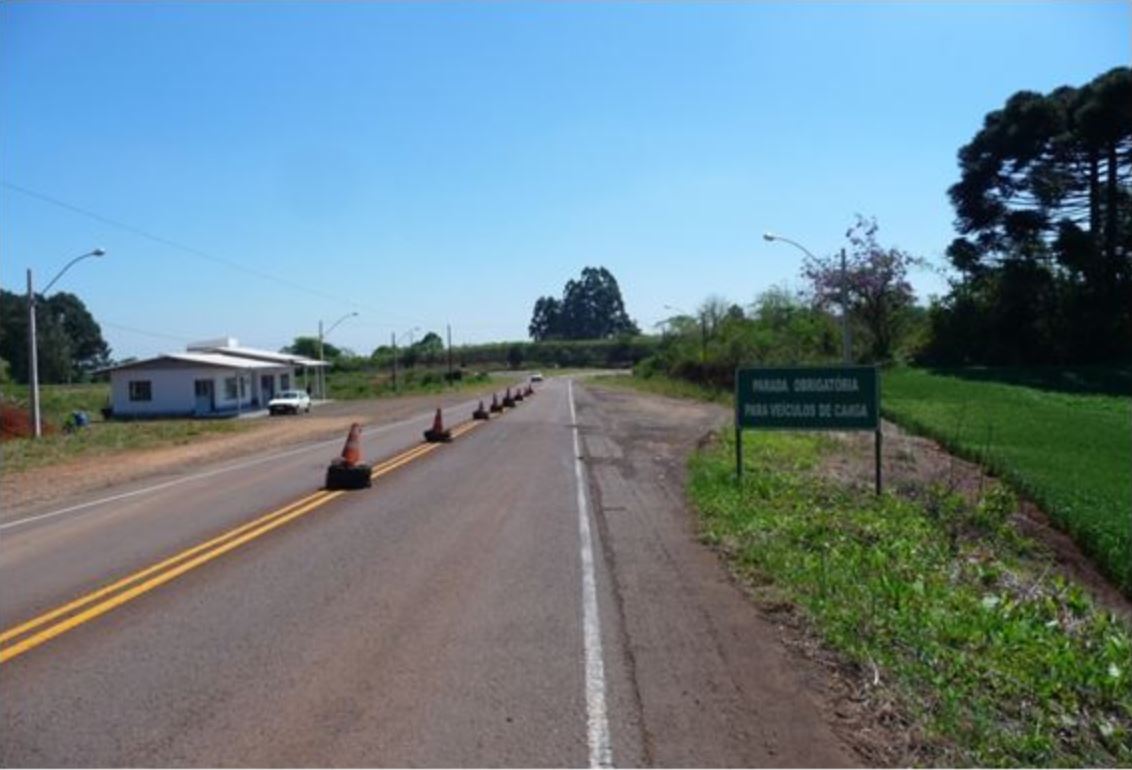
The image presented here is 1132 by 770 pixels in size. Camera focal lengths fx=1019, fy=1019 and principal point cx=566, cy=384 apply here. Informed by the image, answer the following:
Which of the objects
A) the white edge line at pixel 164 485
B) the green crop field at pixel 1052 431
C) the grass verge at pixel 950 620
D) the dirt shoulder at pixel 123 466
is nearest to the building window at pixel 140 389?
the dirt shoulder at pixel 123 466

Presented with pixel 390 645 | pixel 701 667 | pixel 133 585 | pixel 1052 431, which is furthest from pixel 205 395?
pixel 701 667

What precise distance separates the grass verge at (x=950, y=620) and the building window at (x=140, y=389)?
5285cm

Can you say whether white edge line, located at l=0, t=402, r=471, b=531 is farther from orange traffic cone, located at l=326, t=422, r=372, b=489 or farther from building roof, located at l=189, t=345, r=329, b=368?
building roof, located at l=189, t=345, r=329, b=368

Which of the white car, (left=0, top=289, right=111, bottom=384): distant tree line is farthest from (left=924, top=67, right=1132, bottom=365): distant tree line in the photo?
(left=0, top=289, right=111, bottom=384): distant tree line

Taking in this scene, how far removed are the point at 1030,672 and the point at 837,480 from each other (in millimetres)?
11343

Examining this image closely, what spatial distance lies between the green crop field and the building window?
136 feet

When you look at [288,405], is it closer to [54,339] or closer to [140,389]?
[140,389]

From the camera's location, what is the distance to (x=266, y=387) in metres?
72.1

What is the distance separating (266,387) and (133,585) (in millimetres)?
66055

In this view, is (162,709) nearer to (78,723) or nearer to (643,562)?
(78,723)

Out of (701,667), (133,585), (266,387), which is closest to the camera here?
(701,667)

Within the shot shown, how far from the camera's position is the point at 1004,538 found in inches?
534

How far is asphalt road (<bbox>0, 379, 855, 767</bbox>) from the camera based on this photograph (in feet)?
16.2

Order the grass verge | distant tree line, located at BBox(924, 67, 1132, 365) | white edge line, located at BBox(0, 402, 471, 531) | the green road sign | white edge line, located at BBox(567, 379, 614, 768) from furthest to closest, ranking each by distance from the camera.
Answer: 1. distant tree line, located at BBox(924, 67, 1132, 365)
2. the green road sign
3. white edge line, located at BBox(0, 402, 471, 531)
4. the grass verge
5. white edge line, located at BBox(567, 379, 614, 768)
